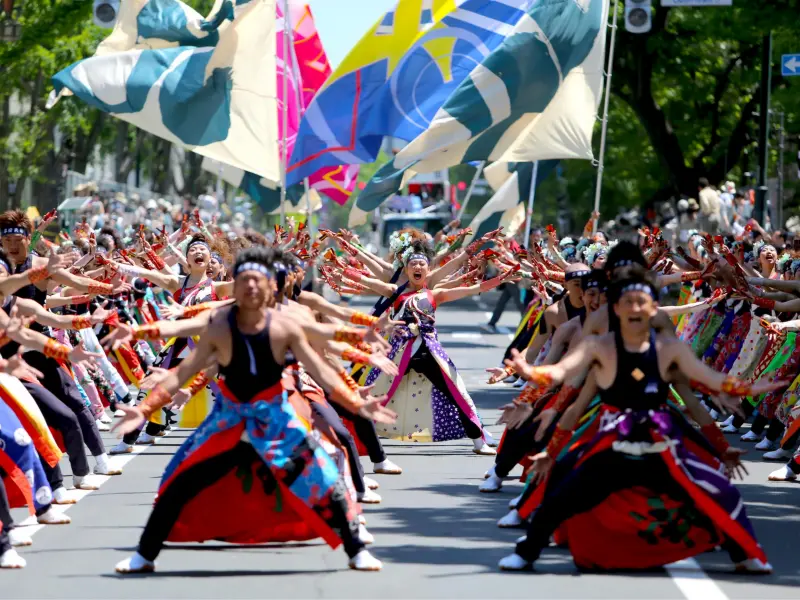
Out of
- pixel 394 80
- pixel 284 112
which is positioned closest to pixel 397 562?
pixel 284 112

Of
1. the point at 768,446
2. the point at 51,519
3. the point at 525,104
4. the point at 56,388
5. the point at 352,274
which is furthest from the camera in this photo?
the point at 525,104

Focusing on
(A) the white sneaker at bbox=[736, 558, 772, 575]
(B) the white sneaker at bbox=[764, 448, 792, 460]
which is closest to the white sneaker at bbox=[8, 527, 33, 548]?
(A) the white sneaker at bbox=[736, 558, 772, 575]

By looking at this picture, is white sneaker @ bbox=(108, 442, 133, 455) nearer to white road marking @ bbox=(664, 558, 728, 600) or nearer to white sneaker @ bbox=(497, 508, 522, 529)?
white sneaker @ bbox=(497, 508, 522, 529)

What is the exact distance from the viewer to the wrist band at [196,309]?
34.7ft

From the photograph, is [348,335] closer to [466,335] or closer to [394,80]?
[394,80]

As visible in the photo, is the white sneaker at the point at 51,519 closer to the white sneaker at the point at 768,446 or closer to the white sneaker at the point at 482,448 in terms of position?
the white sneaker at the point at 482,448

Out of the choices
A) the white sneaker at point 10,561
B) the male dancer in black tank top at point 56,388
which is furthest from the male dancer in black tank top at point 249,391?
the male dancer in black tank top at point 56,388

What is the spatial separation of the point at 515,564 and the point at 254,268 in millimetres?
2024

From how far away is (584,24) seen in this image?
22.5 m

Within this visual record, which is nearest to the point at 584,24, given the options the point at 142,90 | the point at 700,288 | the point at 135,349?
the point at 700,288

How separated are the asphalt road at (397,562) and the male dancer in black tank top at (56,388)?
257 mm

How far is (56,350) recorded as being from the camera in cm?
1027

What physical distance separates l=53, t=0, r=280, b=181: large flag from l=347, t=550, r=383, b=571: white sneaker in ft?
43.3

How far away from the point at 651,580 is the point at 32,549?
3429 millimetres
